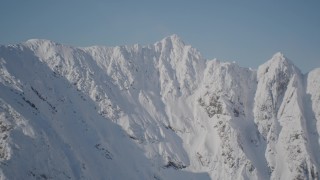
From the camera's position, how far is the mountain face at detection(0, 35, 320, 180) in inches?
3597

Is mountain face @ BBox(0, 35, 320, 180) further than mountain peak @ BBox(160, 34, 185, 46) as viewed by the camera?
No

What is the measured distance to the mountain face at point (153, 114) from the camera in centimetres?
9138

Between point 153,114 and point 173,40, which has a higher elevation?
point 173,40

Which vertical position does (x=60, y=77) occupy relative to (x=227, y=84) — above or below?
below

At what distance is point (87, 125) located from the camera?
103500 millimetres

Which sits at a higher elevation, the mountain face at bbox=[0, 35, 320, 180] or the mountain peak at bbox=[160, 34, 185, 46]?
the mountain peak at bbox=[160, 34, 185, 46]

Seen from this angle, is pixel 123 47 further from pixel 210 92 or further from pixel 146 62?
pixel 210 92

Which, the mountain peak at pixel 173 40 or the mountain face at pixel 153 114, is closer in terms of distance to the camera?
the mountain face at pixel 153 114

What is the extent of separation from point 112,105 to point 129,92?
399 inches

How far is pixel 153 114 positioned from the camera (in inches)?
4700

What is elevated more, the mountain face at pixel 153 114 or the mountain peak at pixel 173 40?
the mountain peak at pixel 173 40

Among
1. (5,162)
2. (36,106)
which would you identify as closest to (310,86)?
(36,106)

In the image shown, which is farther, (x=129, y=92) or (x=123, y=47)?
(x=123, y=47)

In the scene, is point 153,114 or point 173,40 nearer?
point 153,114
